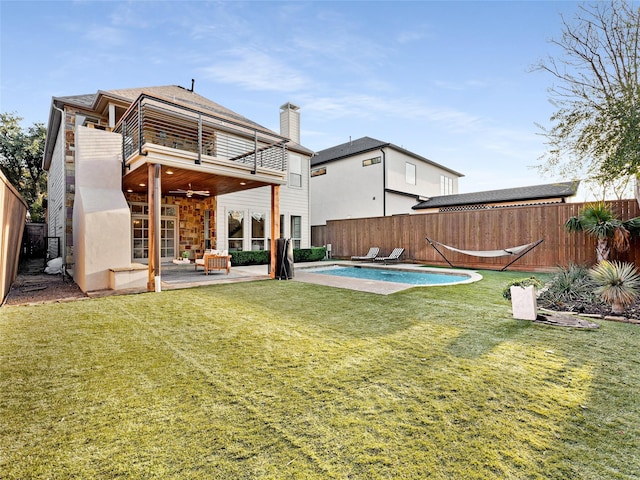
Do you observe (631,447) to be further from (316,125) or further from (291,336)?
(316,125)

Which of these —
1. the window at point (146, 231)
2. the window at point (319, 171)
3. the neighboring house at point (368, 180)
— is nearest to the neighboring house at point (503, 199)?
the neighboring house at point (368, 180)

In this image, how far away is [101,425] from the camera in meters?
2.01

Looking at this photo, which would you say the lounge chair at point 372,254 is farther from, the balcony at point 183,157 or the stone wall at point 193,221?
the stone wall at point 193,221

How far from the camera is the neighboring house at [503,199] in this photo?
1448 cm

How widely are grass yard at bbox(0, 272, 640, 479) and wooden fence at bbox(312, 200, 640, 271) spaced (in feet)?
21.2

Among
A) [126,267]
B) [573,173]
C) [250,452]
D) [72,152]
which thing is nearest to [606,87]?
[573,173]

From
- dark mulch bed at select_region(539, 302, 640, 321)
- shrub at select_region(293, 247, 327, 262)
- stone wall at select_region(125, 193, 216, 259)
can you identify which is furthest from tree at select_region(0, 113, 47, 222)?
dark mulch bed at select_region(539, 302, 640, 321)

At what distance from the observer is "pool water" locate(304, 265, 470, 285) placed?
939 cm

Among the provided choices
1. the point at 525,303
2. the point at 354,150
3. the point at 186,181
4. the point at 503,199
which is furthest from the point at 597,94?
the point at 354,150

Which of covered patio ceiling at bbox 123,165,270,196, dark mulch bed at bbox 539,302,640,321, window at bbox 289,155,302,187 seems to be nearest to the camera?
dark mulch bed at bbox 539,302,640,321

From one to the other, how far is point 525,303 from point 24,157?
3125 centimetres

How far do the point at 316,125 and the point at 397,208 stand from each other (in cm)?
659

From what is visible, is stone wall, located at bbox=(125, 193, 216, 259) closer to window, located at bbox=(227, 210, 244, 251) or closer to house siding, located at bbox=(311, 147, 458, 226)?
window, located at bbox=(227, 210, 244, 251)

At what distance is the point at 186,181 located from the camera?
938 cm
